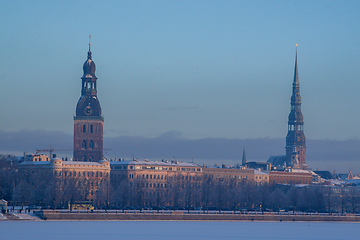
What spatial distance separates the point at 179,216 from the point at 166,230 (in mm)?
26445

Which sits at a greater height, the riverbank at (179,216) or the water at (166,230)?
the riverbank at (179,216)

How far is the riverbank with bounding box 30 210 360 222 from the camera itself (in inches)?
5586

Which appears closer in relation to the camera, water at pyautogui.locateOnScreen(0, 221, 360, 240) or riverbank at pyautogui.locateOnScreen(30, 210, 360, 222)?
water at pyautogui.locateOnScreen(0, 221, 360, 240)

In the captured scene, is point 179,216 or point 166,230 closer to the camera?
point 166,230

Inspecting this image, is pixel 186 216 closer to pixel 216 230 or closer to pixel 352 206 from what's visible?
pixel 216 230

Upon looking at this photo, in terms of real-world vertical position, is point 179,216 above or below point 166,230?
above

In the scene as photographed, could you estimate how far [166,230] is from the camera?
125625mm

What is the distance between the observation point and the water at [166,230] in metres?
114

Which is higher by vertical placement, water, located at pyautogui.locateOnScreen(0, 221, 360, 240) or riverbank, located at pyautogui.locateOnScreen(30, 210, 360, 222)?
riverbank, located at pyautogui.locateOnScreen(30, 210, 360, 222)

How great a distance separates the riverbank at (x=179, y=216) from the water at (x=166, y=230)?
126 inches

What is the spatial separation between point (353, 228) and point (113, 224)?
37.8 m

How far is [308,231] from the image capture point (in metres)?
133

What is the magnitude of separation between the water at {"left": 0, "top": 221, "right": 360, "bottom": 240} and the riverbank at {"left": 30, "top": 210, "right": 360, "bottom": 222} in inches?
126

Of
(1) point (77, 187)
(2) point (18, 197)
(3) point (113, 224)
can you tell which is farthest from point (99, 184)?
(3) point (113, 224)
